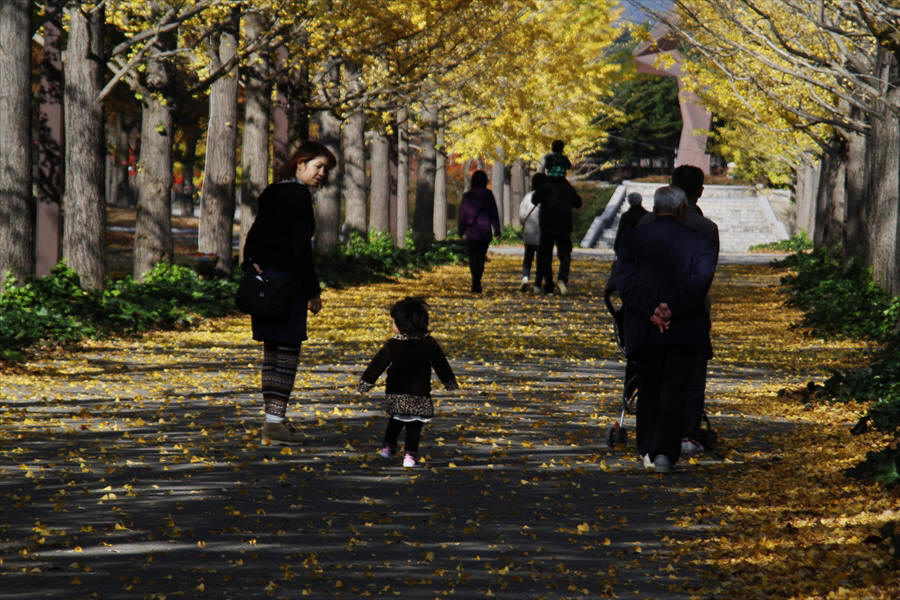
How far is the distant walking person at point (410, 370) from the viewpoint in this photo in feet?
27.8

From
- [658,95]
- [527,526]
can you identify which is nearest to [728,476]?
[527,526]

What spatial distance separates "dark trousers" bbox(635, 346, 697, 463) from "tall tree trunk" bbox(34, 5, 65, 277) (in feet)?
35.7

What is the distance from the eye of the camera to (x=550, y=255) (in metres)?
23.0

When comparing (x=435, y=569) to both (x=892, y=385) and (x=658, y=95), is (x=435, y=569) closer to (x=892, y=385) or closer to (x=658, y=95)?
(x=892, y=385)

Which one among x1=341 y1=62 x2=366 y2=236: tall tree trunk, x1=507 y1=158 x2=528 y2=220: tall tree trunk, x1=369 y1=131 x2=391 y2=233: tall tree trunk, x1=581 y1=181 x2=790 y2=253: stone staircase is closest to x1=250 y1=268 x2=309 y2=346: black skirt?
x1=341 y1=62 x2=366 y2=236: tall tree trunk

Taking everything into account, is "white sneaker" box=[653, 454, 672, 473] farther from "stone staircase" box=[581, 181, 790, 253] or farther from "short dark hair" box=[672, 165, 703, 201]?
"stone staircase" box=[581, 181, 790, 253]

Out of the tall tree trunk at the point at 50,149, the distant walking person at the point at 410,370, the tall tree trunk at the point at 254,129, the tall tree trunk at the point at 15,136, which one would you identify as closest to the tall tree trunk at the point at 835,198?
the tall tree trunk at the point at 254,129

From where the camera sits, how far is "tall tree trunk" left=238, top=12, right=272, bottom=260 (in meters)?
22.6

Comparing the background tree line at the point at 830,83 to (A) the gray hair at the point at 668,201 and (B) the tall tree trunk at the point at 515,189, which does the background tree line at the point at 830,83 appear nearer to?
(A) the gray hair at the point at 668,201

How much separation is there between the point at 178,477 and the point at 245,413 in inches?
108

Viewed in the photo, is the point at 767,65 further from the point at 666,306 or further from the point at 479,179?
the point at 479,179

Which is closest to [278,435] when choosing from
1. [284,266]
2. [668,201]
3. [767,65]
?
[284,266]

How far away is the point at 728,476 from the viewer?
837cm

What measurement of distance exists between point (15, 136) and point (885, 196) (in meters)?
11.2
